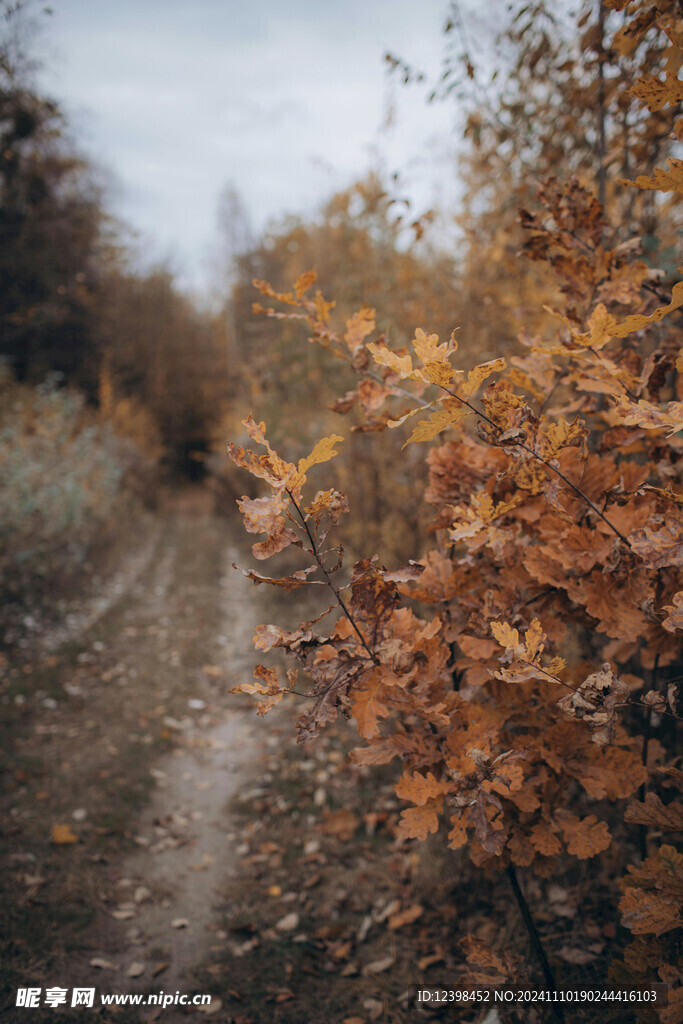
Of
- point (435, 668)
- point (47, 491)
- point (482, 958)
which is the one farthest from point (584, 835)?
point (47, 491)

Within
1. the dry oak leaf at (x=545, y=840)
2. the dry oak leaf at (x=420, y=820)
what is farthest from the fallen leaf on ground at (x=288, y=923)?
the dry oak leaf at (x=420, y=820)

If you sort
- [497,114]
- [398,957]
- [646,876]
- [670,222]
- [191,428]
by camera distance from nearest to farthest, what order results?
[646,876], [398,957], [497,114], [670,222], [191,428]

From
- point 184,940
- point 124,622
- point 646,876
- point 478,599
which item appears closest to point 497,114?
point 478,599

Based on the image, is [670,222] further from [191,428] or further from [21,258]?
[191,428]

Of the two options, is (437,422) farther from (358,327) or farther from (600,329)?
(358,327)

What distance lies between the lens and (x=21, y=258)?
28.2 feet

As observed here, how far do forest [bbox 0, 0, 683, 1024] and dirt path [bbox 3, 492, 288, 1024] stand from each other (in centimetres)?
2

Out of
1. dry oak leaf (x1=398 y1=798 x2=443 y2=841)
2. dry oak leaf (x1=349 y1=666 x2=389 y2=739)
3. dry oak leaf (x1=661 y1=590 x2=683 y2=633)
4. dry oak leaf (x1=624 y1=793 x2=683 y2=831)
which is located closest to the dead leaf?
dry oak leaf (x1=398 y1=798 x2=443 y2=841)

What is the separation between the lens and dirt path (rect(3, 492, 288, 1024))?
206cm

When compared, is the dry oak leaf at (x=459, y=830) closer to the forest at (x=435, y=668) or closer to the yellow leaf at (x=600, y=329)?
the forest at (x=435, y=668)

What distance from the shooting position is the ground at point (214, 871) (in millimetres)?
1826

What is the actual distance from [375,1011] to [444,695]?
1.29 m

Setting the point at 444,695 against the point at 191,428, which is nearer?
the point at 444,695

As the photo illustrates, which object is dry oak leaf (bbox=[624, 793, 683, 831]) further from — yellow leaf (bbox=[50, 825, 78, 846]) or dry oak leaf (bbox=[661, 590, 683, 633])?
yellow leaf (bbox=[50, 825, 78, 846])
